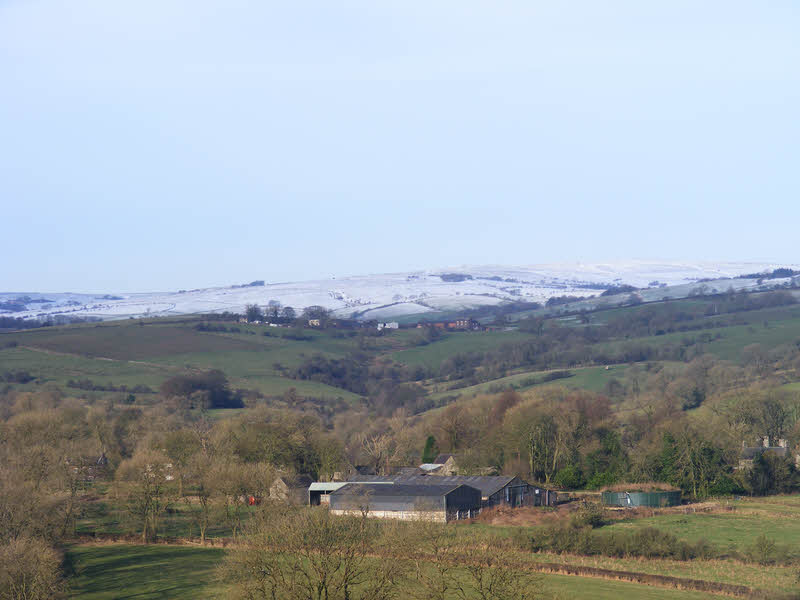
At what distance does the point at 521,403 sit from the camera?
76.4 metres

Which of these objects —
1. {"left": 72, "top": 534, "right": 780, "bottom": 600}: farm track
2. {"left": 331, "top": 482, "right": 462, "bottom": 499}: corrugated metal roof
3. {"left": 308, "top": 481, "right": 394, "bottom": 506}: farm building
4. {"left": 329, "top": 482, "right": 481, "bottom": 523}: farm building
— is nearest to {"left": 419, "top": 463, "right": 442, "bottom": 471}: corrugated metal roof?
{"left": 308, "top": 481, "right": 394, "bottom": 506}: farm building

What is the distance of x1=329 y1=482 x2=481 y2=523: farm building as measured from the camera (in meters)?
51.9

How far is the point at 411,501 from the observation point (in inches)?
2098

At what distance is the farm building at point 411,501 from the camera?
170 ft

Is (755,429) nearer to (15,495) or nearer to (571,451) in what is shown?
(571,451)

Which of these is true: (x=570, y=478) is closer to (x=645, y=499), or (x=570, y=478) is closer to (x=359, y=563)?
(x=645, y=499)

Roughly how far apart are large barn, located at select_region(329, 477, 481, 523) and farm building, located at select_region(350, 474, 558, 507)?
2.07 m

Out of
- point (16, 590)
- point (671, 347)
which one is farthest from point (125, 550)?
point (671, 347)

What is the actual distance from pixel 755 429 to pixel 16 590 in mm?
61851

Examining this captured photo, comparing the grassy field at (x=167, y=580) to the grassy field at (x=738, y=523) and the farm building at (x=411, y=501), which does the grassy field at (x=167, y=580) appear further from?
the farm building at (x=411, y=501)

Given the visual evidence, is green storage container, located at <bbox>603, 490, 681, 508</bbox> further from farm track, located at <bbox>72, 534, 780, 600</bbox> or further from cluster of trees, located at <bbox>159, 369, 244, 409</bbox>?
cluster of trees, located at <bbox>159, 369, 244, 409</bbox>

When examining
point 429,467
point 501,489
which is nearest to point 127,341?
point 429,467

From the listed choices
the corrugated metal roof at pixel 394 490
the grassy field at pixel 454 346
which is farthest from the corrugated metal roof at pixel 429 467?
the grassy field at pixel 454 346

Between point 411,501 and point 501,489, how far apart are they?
7.49m
